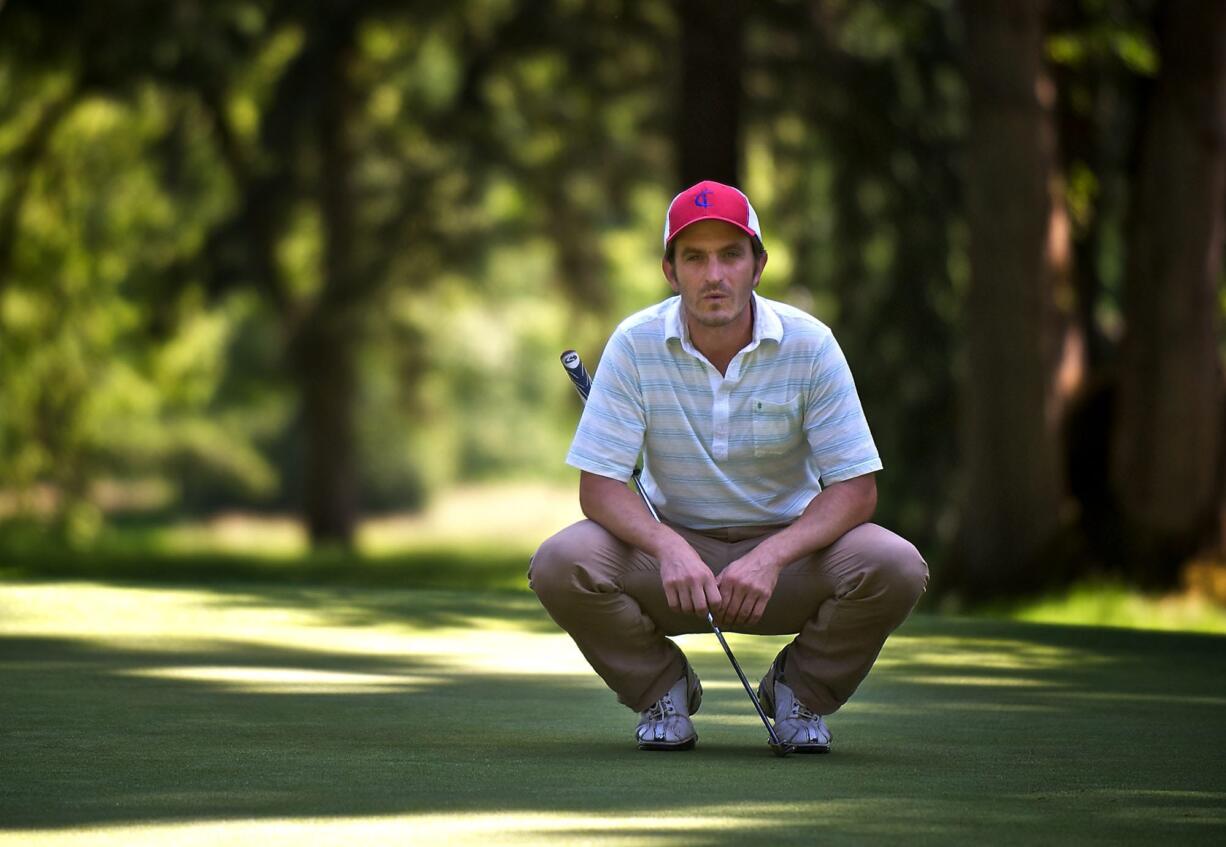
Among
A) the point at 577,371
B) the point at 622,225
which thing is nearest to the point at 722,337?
the point at 577,371

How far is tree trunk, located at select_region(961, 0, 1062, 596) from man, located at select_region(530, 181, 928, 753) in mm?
7686

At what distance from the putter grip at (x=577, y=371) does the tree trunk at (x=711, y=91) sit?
28.9ft

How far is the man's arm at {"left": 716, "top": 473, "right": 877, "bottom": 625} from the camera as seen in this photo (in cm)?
478

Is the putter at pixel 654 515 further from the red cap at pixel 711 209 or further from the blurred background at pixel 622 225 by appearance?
the blurred background at pixel 622 225

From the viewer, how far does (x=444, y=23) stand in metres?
19.6

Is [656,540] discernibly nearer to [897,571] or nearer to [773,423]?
[773,423]

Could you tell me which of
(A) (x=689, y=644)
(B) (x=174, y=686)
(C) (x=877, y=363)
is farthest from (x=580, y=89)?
(B) (x=174, y=686)

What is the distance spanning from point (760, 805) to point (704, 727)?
1635 mm

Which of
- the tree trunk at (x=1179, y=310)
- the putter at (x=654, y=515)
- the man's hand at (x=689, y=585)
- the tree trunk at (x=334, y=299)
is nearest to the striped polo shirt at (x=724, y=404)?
the putter at (x=654, y=515)

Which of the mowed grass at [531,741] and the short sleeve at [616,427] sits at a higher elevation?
the short sleeve at [616,427]

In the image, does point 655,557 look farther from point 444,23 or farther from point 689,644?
point 444,23

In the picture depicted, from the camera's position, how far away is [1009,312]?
12.6 metres

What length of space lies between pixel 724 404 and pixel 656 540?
37 centimetres

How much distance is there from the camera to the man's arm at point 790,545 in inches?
188
